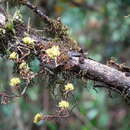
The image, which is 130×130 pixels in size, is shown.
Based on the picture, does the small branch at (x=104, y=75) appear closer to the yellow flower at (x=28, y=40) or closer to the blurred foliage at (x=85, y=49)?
the yellow flower at (x=28, y=40)

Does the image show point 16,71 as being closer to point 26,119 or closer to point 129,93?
point 129,93

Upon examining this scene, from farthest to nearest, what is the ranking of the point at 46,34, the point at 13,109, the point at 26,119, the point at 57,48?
the point at 26,119 → the point at 13,109 → the point at 46,34 → the point at 57,48

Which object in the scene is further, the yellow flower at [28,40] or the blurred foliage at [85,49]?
the blurred foliage at [85,49]

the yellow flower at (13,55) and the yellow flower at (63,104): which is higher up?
the yellow flower at (13,55)

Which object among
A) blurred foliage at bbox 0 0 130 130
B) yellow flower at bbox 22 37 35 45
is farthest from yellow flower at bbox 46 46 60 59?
blurred foliage at bbox 0 0 130 130

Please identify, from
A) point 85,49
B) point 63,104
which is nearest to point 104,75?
point 63,104

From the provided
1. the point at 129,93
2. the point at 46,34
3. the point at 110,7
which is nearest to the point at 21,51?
the point at 46,34

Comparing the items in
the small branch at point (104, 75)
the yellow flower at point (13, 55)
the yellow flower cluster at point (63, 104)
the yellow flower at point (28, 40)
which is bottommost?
the yellow flower cluster at point (63, 104)

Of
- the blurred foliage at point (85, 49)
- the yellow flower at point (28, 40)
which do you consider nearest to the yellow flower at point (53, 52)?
the yellow flower at point (28, 40)

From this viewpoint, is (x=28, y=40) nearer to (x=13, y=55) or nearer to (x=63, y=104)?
(x=13, y=55)

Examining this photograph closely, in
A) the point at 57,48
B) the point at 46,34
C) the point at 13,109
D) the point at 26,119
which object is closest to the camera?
the point at 57,48

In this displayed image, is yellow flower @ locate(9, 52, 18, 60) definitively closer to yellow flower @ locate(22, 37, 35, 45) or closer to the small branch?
yellow flower @ locate(22, 37, 35, 45)
